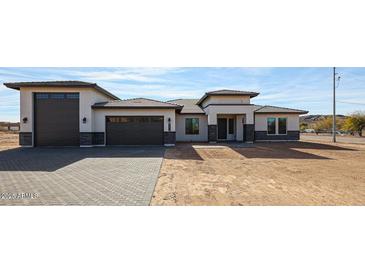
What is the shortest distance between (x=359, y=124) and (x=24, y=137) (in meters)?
46.4

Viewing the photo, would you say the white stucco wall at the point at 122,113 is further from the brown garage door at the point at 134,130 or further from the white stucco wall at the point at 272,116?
the white stucco wall at the point at 272,116

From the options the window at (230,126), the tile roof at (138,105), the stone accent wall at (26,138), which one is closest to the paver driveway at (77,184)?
the stone accent wall at (26,138)

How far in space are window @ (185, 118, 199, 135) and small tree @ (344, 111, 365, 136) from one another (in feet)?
103

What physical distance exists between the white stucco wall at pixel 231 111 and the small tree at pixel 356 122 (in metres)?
28.4

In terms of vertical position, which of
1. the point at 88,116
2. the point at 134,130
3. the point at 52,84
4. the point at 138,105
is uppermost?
the point at 52,84

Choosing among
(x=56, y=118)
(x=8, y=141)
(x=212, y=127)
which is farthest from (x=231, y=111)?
(x=8, y=141)

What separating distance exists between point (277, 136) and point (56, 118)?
20529mm

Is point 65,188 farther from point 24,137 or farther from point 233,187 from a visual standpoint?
point 24,137

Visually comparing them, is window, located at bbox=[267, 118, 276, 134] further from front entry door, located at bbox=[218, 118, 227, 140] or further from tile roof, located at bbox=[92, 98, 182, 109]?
tile roof, located at bbox=[92, 98, 182, 109]

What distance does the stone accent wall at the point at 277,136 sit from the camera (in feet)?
75.7

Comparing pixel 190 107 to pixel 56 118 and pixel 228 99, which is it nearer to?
pixel 228 99

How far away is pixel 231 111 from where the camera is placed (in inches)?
817

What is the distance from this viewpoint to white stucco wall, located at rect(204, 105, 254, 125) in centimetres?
2077

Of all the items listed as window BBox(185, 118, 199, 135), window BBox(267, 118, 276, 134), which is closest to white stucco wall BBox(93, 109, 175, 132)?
window BBox(185, 118, 199, 135)
